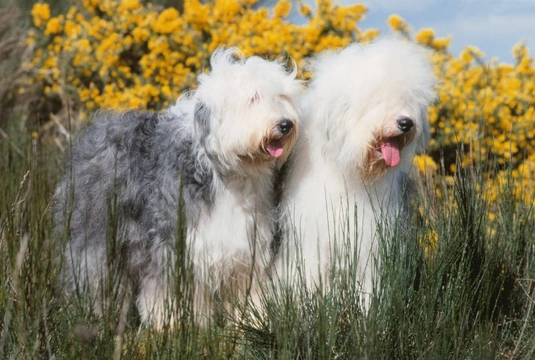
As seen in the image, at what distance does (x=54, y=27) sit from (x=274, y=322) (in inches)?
222

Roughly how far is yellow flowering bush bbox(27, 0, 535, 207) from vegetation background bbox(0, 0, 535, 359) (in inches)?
Answer: 0.7

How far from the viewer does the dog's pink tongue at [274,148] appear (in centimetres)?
370

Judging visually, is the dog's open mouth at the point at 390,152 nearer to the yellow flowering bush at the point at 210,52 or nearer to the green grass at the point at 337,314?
the green grass at the point at 337,314

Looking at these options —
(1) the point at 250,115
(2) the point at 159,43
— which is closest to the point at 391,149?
(1) the point at 250,115

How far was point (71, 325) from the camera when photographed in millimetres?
2848

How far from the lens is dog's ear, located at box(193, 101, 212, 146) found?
3.83 m

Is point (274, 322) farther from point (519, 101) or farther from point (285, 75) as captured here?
point (519, 101)

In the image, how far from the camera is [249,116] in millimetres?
3756

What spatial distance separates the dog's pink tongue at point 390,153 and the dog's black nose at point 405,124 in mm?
117

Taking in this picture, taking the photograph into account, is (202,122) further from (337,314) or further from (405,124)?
(337,314)

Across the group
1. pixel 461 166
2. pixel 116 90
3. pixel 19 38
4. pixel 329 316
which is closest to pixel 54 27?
pixel 19 38

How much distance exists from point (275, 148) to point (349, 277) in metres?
0.85

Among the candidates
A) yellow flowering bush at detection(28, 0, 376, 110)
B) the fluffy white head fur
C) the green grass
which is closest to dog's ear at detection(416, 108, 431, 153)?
the green grass

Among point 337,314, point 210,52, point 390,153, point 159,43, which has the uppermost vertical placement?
point 159,43
